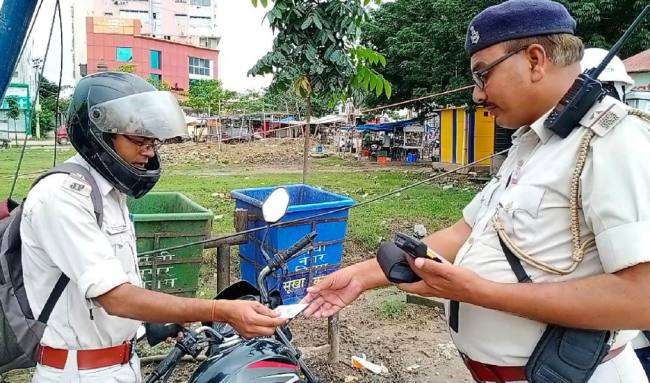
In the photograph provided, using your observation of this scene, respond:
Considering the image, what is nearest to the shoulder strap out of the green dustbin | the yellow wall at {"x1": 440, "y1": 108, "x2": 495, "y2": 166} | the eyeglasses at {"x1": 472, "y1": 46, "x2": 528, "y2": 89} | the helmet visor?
the helmet visor

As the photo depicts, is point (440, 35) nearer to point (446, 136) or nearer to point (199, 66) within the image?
point (446, 136)

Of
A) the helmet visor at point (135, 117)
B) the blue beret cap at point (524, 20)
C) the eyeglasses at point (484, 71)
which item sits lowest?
the helmet visor at point (135, 117)

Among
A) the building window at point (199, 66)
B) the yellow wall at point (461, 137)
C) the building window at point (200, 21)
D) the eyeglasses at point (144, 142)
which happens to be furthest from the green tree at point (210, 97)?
the eyeglasses at point (144, 142)

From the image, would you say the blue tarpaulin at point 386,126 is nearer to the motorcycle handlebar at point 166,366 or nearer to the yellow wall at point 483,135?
the yellow wall at point 483,135

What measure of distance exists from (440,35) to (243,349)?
1522 cm

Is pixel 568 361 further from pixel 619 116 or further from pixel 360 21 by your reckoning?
pixel 360 21

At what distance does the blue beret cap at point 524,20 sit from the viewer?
148 cm

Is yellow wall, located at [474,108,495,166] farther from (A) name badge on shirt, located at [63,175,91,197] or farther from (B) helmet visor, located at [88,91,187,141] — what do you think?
(A) name badge on shirt, located at [63,175,91,197]

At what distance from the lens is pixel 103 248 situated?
1703mm

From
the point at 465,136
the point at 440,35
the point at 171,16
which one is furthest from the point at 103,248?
the point at 171,16

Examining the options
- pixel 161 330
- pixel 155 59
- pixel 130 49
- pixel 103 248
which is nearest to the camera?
pixel 103 248


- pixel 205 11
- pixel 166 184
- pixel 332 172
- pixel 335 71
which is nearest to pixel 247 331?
pixel 335 71

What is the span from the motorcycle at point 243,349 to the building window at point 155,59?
176 feet

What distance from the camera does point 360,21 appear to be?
14.6 ft
